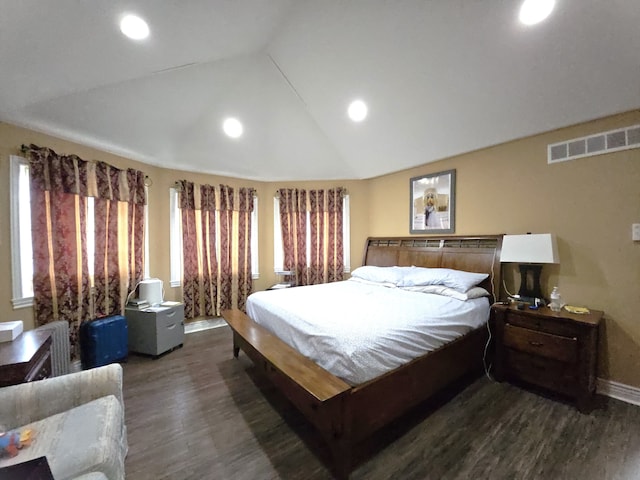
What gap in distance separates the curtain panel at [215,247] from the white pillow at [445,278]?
2.57 meters

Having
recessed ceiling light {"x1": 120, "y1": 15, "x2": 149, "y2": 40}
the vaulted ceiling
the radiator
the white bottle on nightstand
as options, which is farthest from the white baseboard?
the radiator

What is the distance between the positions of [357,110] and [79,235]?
338 cm

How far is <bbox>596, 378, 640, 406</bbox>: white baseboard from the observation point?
2070 millimetres

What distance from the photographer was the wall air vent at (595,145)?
210cm

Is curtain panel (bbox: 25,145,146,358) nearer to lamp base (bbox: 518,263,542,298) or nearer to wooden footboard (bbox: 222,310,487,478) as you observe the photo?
wooden footboard (bbox: 222,310,487,478)

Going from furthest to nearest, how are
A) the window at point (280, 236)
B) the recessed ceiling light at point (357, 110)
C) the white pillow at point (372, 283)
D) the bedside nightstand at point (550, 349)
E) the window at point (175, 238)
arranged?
the window at point (280, 236) → the window at point (175, 238) → the white pillow at point (372, 283) → the recessed ceiling light at point (357, 110) → the bedside nightstand at point (550, 349)

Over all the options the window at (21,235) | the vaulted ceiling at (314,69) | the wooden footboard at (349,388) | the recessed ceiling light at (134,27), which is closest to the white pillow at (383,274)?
the wooden footboard at (349,388)

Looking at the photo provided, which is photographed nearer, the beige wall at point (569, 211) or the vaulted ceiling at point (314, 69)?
the vaulted ceiling at point (314, 69)

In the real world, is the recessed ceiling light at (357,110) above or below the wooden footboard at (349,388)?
above

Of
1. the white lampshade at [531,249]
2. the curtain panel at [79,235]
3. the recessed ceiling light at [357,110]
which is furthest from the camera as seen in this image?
the recessed ceiling light at [357,110]

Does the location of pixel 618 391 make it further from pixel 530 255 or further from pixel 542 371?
pixel 530 255

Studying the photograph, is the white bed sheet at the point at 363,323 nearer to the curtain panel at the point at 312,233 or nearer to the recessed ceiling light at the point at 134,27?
the curtain panel at the point at 312,233

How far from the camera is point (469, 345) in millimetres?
2283

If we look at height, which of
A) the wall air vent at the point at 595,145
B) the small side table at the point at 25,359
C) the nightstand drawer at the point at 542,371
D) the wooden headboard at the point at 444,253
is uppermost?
the wall air vent at the point at 595,145
